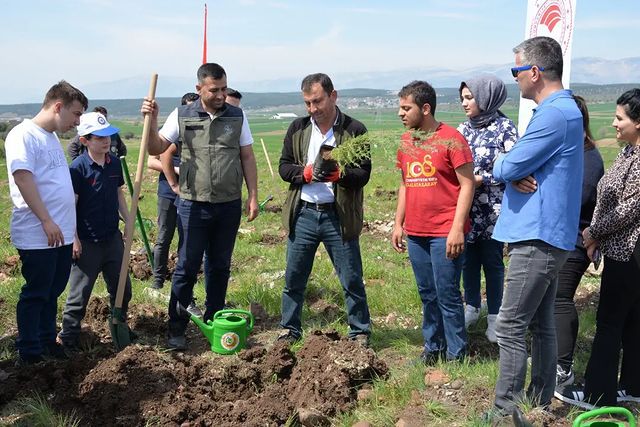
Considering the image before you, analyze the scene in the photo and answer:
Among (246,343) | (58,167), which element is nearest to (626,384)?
(246,343)

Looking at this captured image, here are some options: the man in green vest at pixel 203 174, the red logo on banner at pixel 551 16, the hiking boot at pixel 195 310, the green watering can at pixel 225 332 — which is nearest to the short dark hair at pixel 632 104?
the red logo on banner at pixel 551 16

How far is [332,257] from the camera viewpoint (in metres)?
4.67

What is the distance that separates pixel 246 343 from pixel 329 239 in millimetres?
1152

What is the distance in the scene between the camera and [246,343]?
192 inches

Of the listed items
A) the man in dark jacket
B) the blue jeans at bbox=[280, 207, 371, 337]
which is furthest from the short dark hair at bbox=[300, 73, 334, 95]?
the blue jeans at bbox=[280, 207, 371, 337]

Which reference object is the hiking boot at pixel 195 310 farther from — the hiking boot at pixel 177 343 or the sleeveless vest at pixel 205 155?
the sleeveless vest at pixel 205 155

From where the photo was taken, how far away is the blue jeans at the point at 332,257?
455 centimetres

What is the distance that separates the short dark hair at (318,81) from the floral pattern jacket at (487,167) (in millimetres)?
1231

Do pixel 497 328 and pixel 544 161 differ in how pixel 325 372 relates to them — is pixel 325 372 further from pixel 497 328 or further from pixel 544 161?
pixel 544 161

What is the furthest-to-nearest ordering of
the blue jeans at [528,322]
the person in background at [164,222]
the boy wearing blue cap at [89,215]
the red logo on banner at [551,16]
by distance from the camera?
the person in background at [164,222]
the red logo on banner at [551,16]
the boy wearing blue cap at [89,215]
the blue jeans at [528,322]

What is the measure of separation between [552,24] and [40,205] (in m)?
5.11

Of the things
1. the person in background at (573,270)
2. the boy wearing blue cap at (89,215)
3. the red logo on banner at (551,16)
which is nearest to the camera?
the person in background at (573,270)

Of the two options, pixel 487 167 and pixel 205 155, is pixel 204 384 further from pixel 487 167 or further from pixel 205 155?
pixel 487 167

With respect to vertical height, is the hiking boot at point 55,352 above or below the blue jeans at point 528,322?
below
